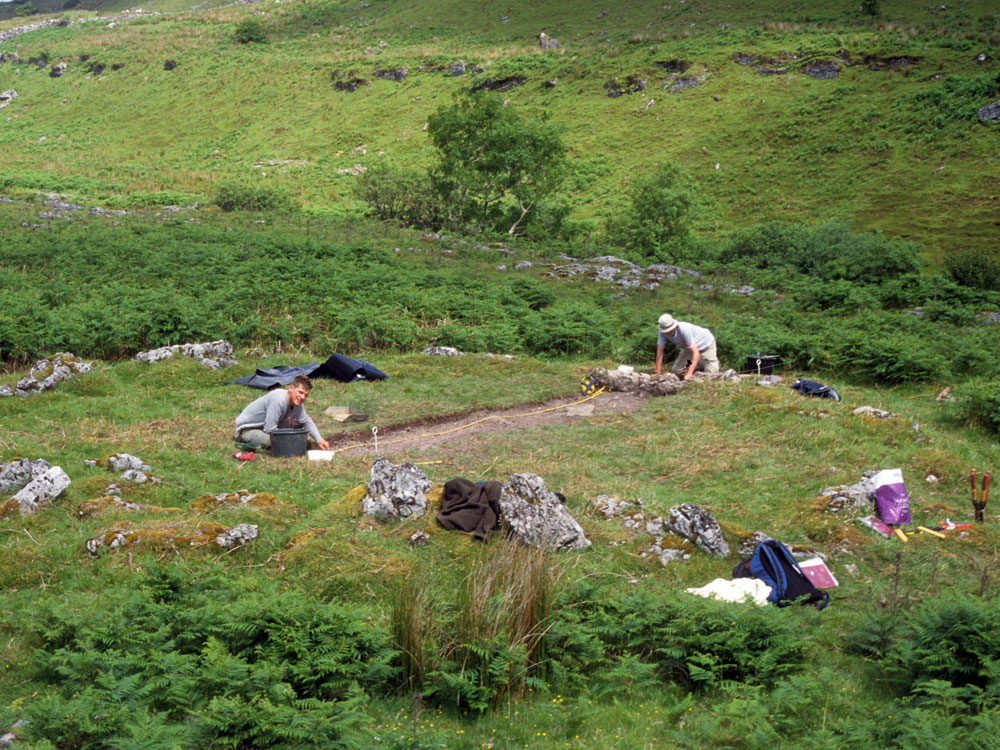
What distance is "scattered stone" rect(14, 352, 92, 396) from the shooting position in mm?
14016

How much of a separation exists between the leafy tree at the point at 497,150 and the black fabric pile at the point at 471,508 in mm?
29725

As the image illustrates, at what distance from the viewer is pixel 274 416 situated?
11578 millimetres

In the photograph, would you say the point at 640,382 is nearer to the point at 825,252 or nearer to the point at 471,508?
the point at 471,508

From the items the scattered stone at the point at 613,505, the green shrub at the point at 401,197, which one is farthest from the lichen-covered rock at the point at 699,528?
the green shrub at the point at 401,197

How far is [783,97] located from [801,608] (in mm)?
52860

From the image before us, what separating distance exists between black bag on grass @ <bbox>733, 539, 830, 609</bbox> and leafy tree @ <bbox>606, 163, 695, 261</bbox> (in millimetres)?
28735

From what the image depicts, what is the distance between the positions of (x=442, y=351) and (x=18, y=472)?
10797 mm

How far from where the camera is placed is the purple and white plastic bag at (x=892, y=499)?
9641mm

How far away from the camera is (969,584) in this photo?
26.7 feet

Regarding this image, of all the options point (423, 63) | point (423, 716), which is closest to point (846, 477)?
point (423, 716)

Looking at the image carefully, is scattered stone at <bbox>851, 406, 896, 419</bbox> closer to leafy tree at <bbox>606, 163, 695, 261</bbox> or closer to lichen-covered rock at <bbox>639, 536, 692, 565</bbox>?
lichen-covered rock at <bbox>639, 536, 692, 565</bbox>

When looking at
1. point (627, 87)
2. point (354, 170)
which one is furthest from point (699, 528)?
point (627, 87)

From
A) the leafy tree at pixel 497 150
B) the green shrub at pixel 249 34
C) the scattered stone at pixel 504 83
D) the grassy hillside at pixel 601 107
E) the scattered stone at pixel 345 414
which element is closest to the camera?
the scattered stone at pixel 345 414

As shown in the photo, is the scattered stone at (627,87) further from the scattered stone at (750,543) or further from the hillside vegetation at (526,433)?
the scattered stone at (750,543)
